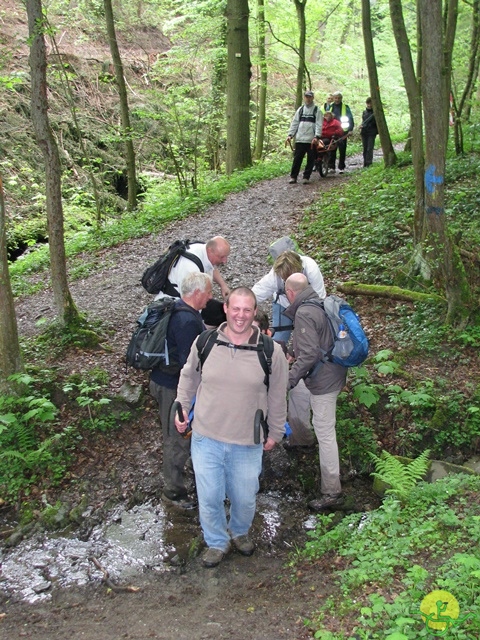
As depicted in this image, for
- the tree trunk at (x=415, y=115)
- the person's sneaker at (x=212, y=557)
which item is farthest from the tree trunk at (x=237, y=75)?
the person's sneaker at (x=212, y=557)

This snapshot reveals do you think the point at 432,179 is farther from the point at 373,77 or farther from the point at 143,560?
the point at 373,77

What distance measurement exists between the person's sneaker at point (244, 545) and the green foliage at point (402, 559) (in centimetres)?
41

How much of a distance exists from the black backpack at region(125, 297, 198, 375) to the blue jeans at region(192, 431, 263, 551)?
81 centimetres

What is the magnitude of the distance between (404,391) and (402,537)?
7.21 feet

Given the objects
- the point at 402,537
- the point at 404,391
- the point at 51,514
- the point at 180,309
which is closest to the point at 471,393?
the point at 404,391

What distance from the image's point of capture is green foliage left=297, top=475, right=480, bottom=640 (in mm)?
3021

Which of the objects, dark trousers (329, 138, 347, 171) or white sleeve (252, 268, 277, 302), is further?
dark trousers (329, 138, 347, 171)

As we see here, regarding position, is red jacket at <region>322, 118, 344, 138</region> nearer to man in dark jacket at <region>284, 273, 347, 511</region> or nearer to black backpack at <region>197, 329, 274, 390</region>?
man in dark jacket at <region>284, 273, 347, 511</region>

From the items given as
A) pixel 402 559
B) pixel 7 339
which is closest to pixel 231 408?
pixel 402 559

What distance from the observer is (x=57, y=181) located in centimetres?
686

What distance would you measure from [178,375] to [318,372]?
122 cm

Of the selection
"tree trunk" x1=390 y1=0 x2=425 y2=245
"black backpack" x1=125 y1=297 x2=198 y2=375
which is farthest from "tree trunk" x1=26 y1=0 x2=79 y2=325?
"tree trunk" x1=390 y1=0 x2=425 y2=245

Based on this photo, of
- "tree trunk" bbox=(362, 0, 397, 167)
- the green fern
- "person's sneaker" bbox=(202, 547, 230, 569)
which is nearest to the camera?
"person's sneaker" bbox=(202, 547, 230, 569)

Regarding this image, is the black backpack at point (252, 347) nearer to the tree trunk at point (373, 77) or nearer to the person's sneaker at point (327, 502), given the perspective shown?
the person's sneaker at point (327, 502)
